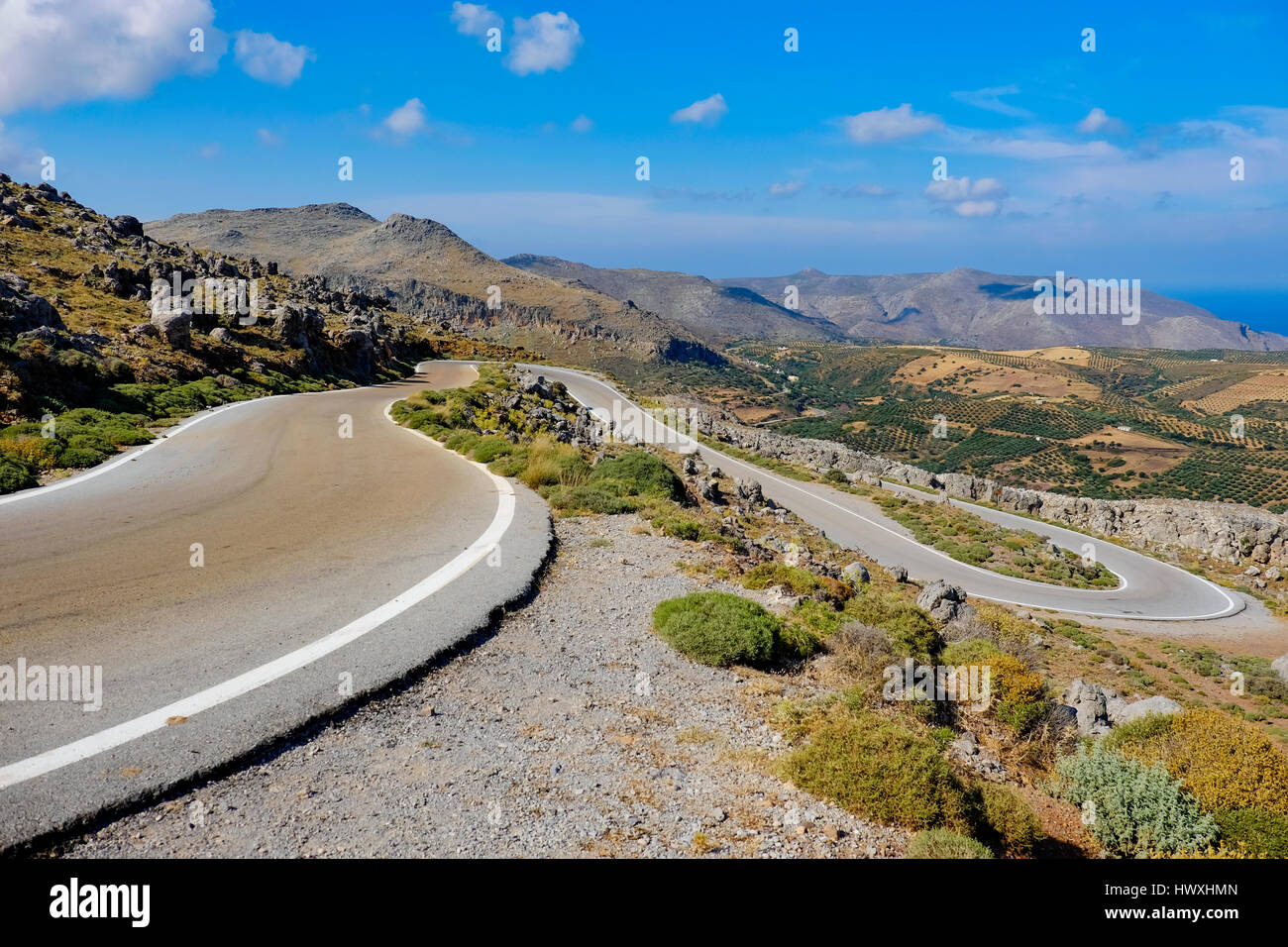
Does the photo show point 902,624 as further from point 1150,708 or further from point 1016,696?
point 1150,708

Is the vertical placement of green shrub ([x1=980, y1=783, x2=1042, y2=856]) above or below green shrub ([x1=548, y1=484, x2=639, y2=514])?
below

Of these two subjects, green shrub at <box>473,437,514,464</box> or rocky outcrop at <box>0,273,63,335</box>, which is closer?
green shrub at <box>473,437,514,464</box>

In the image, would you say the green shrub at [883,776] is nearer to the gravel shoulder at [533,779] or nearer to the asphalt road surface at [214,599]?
the gravel shoulder at [533,779]

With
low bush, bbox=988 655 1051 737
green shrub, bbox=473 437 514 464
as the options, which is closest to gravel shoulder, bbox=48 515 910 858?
low bush, bbox=988 655 1051 737

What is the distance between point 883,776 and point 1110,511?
4904 cm

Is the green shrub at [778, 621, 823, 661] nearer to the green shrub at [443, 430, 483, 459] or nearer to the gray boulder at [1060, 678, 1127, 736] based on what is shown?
the gray boulder at [1060, 678, 1127, 736]

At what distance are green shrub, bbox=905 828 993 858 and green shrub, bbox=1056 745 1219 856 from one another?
2160 millimetres

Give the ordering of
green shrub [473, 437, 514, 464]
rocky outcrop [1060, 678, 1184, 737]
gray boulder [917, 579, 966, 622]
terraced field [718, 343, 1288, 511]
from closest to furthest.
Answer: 1. rocky outcrop [1060, 678, 1184, 737]
2. gray boulder [917, 579, 966, 622]
3. green shrub [473, 437, 514, 464]
4. terraced field [718, 343, 1288, 511]

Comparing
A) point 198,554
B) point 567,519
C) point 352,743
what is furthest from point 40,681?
point 567,519

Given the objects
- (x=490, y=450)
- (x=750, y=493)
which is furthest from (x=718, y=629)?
(x=750, y=493)

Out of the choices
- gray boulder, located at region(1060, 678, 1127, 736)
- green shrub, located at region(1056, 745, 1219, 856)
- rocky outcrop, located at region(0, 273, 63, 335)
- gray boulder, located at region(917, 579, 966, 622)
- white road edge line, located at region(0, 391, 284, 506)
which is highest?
rocky outcrop, located at region(0, 273, 63, 335)

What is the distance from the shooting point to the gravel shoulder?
3.45 m

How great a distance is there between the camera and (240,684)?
4.73m

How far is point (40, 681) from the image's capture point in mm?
4512
